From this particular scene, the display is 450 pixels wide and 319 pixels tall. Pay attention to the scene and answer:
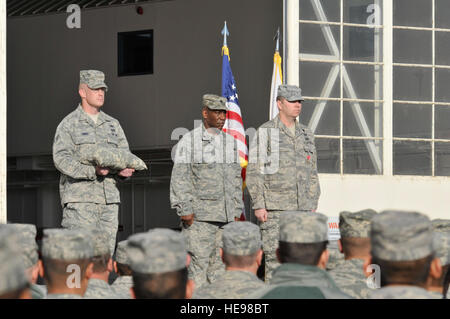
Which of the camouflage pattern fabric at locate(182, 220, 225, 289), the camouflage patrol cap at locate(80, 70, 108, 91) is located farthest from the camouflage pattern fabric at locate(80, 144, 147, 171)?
the camouflage pattern fabric at locate(182, 220, 225, 289)

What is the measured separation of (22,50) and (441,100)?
8169mm

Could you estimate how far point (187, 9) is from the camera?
12.5 metres

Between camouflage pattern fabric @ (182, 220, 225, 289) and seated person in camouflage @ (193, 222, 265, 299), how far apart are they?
1.90m

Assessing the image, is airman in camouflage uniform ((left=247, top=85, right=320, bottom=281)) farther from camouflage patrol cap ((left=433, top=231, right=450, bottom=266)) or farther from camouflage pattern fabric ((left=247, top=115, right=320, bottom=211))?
camouflage patrol cap ((left=433, top=231, right=450, bottom=266))

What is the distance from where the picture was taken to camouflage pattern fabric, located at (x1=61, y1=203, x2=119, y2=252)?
5438 mm

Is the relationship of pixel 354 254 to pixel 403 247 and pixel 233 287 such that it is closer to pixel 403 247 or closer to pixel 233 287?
pixel 233 287

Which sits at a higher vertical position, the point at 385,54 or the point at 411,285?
the point at 385,54

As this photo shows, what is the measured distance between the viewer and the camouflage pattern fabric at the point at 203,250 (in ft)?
18.2

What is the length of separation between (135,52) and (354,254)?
966 centimetres

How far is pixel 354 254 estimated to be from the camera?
3.75 m

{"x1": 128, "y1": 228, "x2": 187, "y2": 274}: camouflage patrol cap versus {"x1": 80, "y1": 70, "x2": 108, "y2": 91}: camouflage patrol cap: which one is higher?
{"x1": 80, "y1": 70, "x2": 108, "y2": 91}: camouflage patrol cap

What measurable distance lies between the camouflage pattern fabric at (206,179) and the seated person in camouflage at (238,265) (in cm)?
198

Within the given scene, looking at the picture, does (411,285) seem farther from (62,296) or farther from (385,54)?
(385,54)

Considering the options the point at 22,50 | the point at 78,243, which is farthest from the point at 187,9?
the point at 78,243
